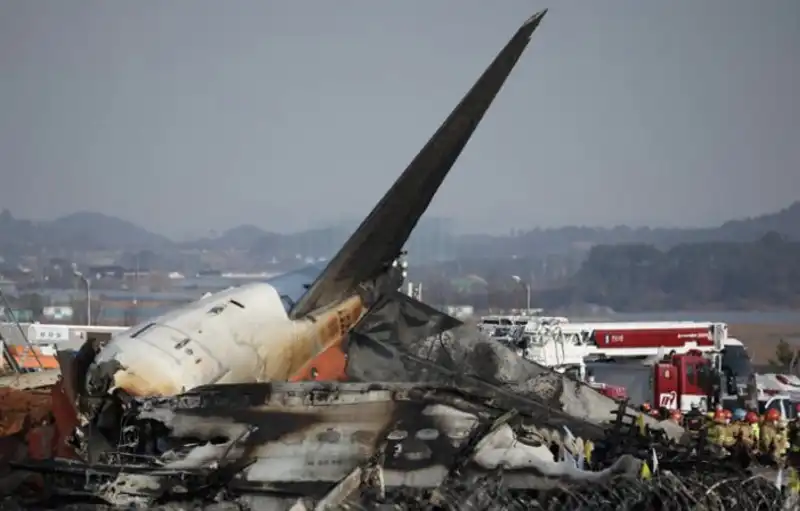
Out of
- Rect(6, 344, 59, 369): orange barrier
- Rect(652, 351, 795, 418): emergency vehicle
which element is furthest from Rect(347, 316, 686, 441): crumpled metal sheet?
Rect(6, 344, 59, 369): orange barrier

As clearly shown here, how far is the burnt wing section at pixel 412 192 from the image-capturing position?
17.2 m

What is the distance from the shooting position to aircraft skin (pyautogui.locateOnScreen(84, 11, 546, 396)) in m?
12.8

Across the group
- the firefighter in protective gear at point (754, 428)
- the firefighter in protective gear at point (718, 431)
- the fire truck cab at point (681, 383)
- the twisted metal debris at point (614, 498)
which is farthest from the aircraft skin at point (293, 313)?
the fire truck cab at point (681, 383)

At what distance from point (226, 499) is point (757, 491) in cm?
497

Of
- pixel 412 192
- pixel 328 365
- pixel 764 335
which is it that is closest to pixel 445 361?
pixel 328 365

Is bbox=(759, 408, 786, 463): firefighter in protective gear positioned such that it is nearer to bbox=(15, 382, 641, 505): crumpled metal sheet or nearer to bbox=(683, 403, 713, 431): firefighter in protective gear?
bbox=(683, 403, 713, 431): firefighter in protective gear

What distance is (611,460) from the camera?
11867 millimetres

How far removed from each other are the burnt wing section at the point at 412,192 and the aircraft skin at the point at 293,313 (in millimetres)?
17

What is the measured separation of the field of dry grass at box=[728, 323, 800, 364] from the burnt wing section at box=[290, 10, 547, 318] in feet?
178

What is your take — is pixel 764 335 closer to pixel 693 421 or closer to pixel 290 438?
pixel 693 421

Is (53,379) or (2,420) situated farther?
(53,379)


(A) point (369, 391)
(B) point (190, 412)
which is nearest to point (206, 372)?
(B) point (190, 412)

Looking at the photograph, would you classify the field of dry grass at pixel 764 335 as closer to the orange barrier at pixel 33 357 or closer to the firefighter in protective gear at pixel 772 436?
the orange barrier at pixel 33 357

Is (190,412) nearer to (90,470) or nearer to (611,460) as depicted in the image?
(90,470)
